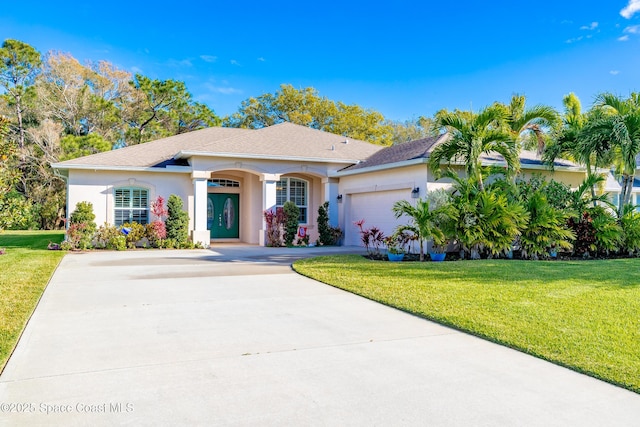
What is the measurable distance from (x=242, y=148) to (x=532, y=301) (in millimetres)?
13491

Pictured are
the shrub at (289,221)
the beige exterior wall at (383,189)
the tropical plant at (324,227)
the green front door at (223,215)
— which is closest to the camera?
the beige exterior wall at (383,189)

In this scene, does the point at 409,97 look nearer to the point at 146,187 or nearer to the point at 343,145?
the point at 343,145

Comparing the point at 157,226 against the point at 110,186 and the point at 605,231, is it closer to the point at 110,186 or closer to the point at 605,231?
the point at 110,186

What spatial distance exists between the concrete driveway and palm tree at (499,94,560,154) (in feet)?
31.8

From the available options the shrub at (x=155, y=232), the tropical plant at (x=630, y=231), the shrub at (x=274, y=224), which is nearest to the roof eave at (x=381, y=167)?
the shrub at (x=274, y=224)

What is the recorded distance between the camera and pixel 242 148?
18219mm

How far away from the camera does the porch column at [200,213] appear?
57.7ft

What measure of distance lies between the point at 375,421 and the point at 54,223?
108 feet

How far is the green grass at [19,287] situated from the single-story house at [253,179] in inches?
150

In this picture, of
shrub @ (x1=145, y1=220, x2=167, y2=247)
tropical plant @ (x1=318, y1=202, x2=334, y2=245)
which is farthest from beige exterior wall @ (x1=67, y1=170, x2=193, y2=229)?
tropical plant @ (x1=318, y1=202, x2=334, y2=245)

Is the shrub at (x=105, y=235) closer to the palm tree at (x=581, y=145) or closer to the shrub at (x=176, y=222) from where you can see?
the shrub at (x=176, y=222)

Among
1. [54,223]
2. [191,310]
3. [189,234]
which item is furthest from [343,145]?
[54,223]

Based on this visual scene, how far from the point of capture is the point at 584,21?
1662 centimetres

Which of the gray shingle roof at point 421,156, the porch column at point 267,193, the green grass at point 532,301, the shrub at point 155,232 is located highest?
the gray shingle roof at point 421,156
